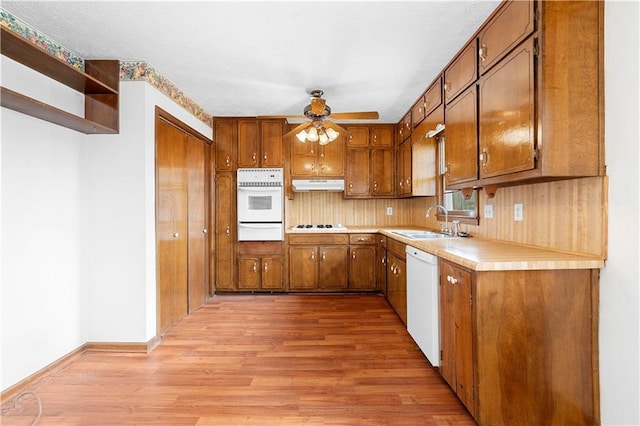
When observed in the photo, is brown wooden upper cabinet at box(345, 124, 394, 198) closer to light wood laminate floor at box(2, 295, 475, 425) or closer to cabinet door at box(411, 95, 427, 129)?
cabinet door at box(411, 95, 427, 129)

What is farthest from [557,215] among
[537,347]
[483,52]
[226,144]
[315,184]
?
[226,144]

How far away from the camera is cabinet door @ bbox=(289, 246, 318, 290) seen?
13.8ft

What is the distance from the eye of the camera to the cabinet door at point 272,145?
14.0 feet

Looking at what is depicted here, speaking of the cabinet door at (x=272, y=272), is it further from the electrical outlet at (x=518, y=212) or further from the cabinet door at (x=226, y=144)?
the electrical outlet at (x=518, y=212)

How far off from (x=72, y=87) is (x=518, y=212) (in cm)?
350

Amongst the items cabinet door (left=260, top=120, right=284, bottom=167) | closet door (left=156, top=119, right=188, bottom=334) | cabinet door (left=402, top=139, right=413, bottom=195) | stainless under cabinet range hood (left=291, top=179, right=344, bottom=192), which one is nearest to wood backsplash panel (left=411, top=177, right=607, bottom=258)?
cabinet door (left=402, top=139, right=413, bottom=195)

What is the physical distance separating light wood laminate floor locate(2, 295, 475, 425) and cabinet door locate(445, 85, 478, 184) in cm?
148

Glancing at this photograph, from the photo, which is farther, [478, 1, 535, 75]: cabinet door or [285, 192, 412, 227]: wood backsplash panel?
[285, 192, 412, 227]: wood backsplash panel

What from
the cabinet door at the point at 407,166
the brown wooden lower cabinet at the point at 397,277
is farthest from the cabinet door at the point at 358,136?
the brown wooden lower cabinet at the point at 397,277

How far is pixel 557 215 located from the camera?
71.1 inches

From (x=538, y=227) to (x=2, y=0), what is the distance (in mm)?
3621

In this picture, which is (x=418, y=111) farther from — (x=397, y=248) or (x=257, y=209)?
(x=257, y=209)

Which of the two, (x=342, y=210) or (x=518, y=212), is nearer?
(x=518, y=212)

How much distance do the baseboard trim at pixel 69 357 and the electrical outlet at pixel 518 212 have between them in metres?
3.08
